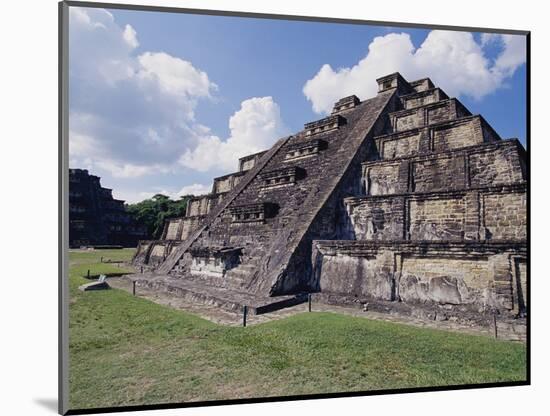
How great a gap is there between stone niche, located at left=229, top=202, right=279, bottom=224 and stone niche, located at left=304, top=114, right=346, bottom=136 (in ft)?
13.9

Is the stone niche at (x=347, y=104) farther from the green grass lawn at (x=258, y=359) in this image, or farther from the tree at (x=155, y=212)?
the green grass lawn at (x=258, y=359)

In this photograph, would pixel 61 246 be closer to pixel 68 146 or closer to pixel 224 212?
pixel 68 146

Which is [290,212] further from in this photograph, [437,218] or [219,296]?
[437,218]

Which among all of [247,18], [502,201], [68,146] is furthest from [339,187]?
[68,146]

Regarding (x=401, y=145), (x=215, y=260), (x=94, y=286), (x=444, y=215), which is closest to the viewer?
(x=94, y=286)

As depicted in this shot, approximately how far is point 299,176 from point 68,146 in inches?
266

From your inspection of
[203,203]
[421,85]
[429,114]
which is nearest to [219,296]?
[203,203]

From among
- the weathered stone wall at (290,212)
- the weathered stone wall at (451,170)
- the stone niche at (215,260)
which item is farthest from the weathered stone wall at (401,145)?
the stone niche at (215,260)

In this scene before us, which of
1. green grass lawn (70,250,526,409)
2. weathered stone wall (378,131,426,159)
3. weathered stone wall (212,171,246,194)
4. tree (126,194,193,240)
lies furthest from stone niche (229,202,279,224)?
weathered stone wall (212,171,246,194)

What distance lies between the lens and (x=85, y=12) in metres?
4.23

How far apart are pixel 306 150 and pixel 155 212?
502 centimetres

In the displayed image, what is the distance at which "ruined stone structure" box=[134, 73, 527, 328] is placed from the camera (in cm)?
562

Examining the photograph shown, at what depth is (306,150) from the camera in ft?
36.8

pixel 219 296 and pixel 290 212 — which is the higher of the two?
pixel 290 212
